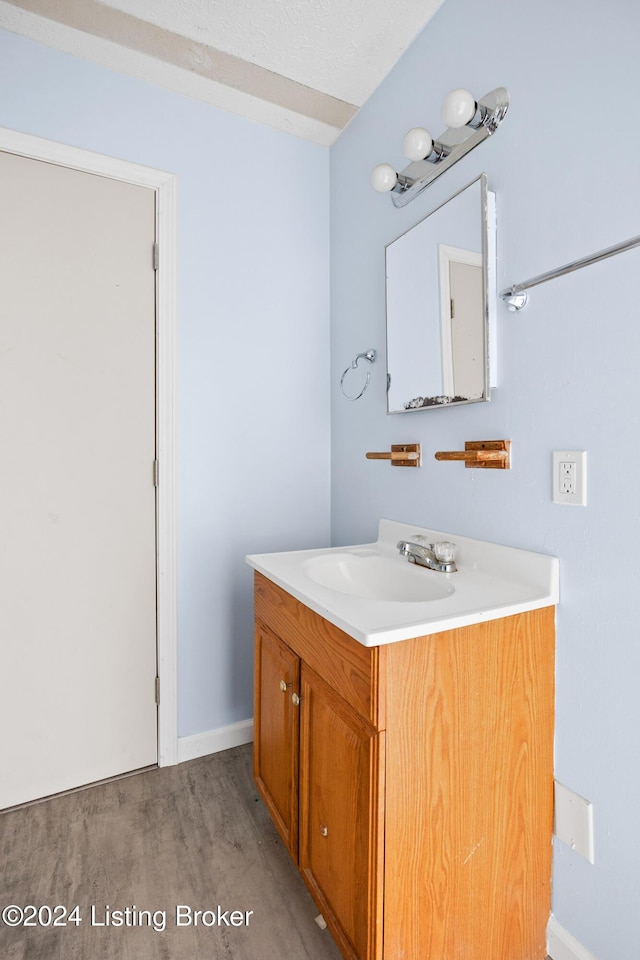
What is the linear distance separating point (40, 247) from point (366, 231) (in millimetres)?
1133

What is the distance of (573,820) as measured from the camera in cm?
103

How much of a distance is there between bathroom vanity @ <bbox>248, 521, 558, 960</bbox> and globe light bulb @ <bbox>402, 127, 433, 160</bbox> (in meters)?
1.07

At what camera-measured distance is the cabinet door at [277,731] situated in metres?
1.23

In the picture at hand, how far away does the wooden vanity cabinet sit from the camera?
88 cm

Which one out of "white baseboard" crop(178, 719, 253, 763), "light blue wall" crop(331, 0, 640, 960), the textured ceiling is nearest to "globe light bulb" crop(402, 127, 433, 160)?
"light blue wall" crop(331, 0, 640, 960)

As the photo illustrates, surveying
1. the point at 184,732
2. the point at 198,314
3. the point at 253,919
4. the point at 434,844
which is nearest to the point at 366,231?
the point at 198,314

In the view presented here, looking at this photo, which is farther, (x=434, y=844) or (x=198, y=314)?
(x=198, y=314)

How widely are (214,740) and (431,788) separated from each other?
122 cm

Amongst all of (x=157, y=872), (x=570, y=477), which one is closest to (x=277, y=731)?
(x=157, y=872)

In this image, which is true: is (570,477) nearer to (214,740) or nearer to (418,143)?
(418,143)

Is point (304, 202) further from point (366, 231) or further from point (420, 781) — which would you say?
point (420, 781)

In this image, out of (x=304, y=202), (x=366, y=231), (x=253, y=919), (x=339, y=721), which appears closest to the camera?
(x=339, y=721)

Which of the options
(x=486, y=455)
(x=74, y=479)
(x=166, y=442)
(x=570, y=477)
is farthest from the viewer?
(x=166, y=442)

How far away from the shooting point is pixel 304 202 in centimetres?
202
